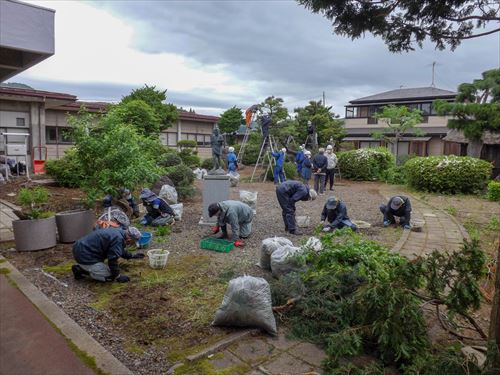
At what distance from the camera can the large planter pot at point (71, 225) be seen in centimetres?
644

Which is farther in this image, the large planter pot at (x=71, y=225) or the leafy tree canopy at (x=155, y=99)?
the leafy tree canopy at (x=155, y=99)

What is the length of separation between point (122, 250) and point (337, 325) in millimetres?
2876

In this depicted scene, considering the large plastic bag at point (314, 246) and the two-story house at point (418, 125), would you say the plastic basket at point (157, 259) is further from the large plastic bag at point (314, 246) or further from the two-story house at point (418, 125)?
the two-story house at point (418, 125)

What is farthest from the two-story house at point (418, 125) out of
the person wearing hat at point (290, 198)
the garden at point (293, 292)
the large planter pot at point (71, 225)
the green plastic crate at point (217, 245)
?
the large planter pot at point (71, 225)

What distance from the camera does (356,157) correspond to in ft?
60.8

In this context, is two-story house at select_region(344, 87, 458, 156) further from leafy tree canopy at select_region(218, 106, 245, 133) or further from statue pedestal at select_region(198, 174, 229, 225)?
statue pedestal at select_region(198, 174, 229, 225)

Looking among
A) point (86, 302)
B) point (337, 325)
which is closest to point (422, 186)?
point (337, 325)

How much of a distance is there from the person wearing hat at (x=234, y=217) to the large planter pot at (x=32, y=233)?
275cm

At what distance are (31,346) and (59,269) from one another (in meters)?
2.14

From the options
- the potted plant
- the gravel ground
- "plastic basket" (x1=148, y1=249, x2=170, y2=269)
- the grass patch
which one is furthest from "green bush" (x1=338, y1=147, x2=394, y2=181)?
the grass patch

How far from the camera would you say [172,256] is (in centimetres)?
581

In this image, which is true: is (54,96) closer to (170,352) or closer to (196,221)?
(196,221)

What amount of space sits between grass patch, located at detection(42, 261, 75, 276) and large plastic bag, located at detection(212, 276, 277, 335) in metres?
2.82

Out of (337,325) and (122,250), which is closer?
(337,325)
